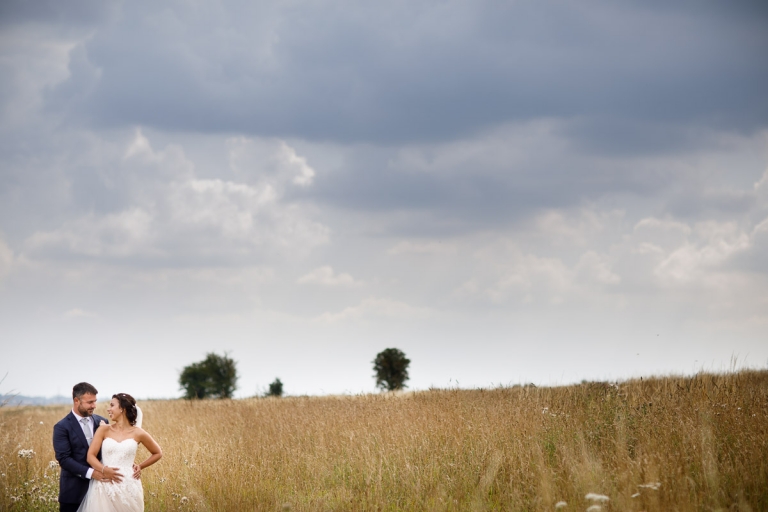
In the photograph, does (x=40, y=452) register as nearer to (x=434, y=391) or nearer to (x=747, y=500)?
(x=434, y=391)

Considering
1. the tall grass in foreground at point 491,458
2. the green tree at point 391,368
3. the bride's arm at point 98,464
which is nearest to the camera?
the bride's arm at point 98,464

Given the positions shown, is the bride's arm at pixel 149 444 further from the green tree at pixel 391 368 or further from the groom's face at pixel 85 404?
the green tree at pixel 391 368

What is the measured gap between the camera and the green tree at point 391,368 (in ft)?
162

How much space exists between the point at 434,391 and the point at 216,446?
6.36 metres

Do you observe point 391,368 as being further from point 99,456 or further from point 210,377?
point 99,456

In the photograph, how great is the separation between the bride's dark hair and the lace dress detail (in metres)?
0.26

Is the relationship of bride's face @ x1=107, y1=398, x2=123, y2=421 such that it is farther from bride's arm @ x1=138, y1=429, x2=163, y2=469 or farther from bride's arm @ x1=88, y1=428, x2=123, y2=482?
bride's arm @ x1=138, y1=429, x2=163, y2=469

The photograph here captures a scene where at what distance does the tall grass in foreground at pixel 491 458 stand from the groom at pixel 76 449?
2.16m

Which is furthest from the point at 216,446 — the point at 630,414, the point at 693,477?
the point at 693,477

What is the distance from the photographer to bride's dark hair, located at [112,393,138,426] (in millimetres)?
7420

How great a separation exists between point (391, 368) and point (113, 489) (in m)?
42.7

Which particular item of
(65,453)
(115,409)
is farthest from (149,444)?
(65,453)

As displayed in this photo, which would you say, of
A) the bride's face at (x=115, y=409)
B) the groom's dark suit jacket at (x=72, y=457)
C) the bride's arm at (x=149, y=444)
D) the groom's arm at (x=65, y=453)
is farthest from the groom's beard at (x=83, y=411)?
the bride's arm at (x=149, y=444)

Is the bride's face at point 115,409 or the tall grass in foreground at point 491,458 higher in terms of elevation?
the bride's face at point 115,409
